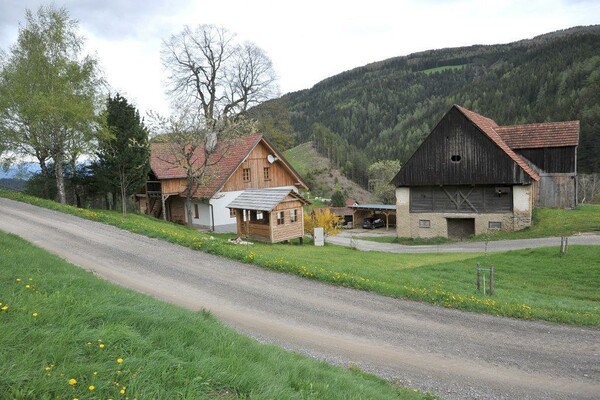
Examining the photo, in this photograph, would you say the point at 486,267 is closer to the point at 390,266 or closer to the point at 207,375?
the point at 390,266

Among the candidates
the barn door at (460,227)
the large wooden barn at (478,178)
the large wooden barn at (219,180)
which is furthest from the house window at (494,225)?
the large wooden barn at (219,180)

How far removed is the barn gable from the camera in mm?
28344

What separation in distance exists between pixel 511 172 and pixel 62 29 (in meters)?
30.8

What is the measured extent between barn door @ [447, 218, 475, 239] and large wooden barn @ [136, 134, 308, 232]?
12.5 m

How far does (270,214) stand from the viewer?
A: 83.3ft

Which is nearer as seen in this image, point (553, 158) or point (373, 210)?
point (553, 158)

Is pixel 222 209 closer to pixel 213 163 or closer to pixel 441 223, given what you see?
pixel 213 163

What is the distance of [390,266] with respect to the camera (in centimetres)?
1831

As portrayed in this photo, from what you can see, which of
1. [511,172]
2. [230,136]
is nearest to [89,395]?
[230,136]

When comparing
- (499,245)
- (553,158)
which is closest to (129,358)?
(499,245)

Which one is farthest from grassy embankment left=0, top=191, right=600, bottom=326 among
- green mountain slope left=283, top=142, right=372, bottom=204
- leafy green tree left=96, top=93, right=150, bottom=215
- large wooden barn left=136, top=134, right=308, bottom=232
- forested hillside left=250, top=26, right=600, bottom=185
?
green mountain slope left=283, top=142, right=372, bottom=204

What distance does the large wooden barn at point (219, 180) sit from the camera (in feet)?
102

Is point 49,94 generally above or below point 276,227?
above

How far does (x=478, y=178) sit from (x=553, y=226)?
5607 millimetres
